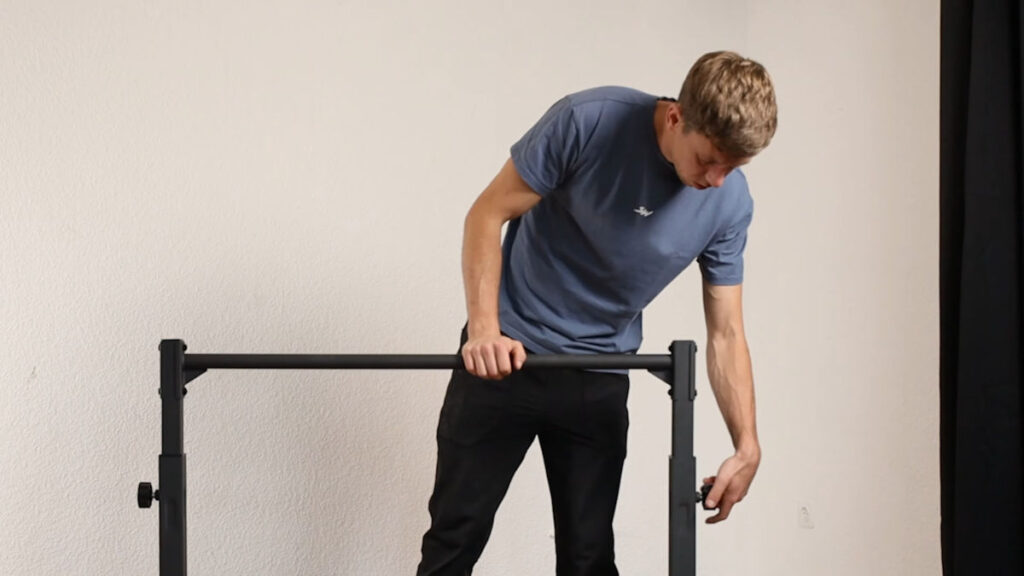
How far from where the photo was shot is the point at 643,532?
306 centimetres

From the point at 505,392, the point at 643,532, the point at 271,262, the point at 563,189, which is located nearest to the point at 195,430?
the point at 271,262

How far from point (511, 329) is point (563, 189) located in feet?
0.91

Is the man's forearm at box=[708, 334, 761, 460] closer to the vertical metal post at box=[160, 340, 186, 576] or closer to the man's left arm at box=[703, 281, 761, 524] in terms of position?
the man's left arm at box=[703, 281, 761, 524]

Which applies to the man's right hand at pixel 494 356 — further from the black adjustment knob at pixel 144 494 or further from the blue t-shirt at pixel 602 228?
the black adjustment knob at pixel 144 494

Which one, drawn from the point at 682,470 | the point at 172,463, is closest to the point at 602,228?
the point at 682,470

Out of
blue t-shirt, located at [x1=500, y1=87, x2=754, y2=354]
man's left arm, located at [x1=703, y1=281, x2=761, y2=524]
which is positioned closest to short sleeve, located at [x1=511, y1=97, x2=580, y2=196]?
blue t-shirt, located at [x1=500, y1=87, x2=754, y2=354]

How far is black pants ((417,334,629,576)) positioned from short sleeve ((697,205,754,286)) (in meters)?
0.26

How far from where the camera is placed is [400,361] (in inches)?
69.3

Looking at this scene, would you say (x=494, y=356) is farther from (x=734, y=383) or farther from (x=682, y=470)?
(x=734, y=383)

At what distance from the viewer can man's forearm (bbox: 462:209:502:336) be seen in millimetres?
1778

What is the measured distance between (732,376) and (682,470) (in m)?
0.26

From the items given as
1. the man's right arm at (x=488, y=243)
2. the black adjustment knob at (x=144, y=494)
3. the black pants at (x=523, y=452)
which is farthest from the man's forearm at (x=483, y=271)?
the black adjustment knob at (x=144, y=494)

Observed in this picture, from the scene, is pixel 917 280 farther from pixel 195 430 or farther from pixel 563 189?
pixel 195 430

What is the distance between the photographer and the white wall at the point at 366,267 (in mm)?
2211
